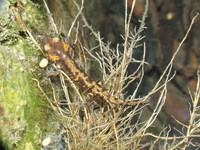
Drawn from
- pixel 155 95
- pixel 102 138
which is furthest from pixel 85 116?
pixel 155 95

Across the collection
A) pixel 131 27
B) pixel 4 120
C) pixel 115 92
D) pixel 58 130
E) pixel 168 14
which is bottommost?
pixel 58 130

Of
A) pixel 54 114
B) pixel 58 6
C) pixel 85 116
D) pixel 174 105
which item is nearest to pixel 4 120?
pixel 54 114

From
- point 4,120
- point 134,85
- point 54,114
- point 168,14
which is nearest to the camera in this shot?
point 4,120

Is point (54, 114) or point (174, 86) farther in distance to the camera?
point (174, 86)

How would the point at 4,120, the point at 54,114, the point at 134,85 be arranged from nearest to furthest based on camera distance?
the point at 4,120 < the point at 54,114 < the point at 134,85

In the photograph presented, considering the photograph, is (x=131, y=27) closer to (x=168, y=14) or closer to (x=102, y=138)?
(x=168, y=14)

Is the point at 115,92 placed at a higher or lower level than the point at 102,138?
higher

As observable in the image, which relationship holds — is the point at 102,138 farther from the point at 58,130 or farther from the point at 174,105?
the point at 174,105
